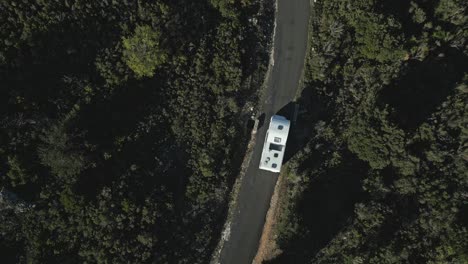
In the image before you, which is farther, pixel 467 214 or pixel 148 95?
pixel 148 95

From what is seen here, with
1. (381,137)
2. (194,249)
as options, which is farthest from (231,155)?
(381,137)

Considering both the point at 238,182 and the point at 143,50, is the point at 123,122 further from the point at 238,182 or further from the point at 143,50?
the point at 238,182

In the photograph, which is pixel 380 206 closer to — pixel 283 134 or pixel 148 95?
pixel 283 134

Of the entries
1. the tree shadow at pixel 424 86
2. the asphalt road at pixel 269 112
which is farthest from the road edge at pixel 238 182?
the tree shadow at pixel 424 86

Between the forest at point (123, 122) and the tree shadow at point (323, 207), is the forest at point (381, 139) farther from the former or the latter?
the forest at point (123, 122)

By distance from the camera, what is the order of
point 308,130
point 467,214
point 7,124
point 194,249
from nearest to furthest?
point 7,124
point 467,214
point 194,249
point 308,130

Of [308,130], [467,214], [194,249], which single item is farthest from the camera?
[308,130]
